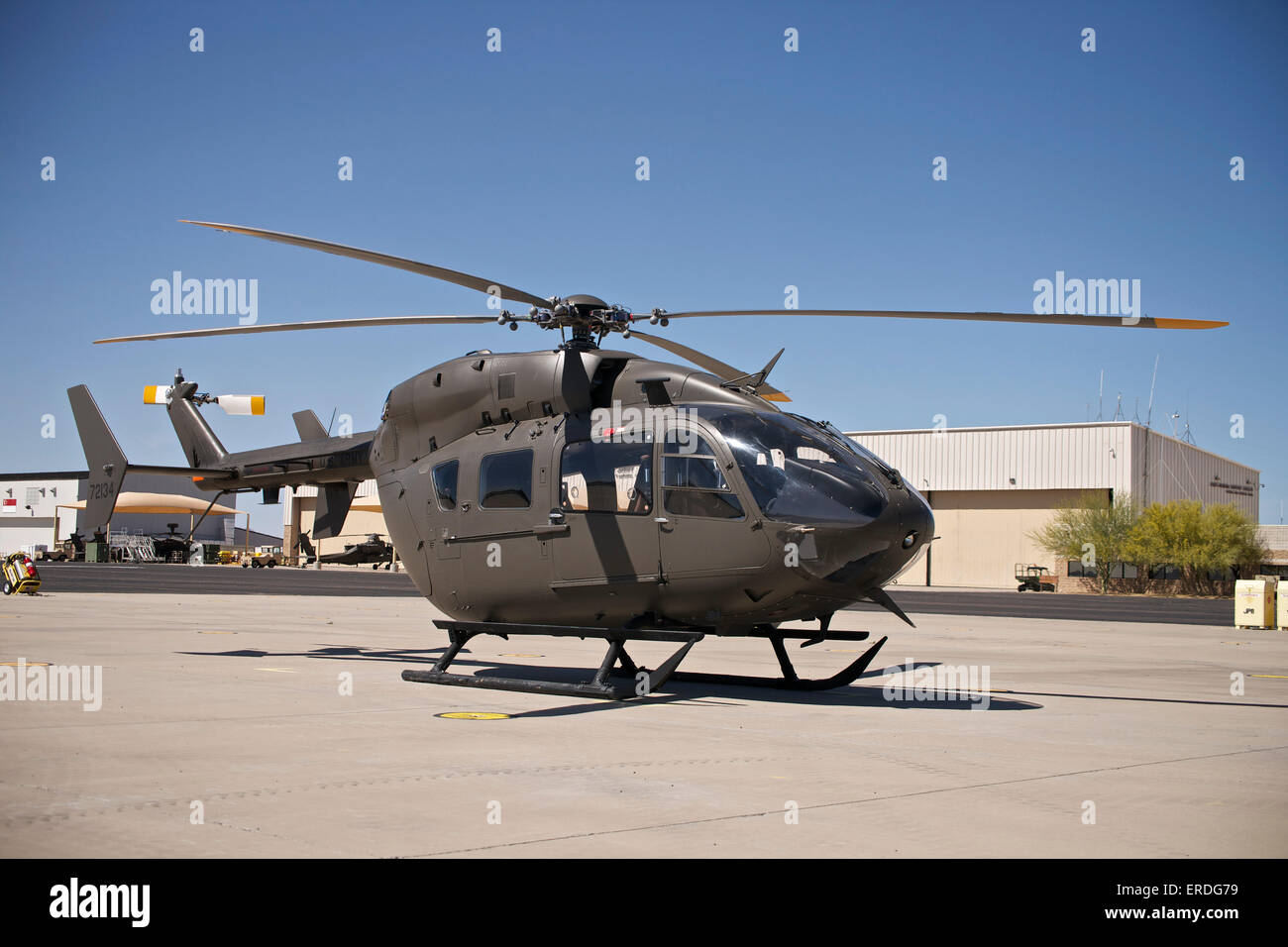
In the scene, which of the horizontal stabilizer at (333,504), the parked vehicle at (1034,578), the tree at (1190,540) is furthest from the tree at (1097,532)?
the horizontal stabilizer at (333,504)

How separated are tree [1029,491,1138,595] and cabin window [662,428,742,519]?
183ft

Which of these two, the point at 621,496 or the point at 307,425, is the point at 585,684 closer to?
the point at 621,496

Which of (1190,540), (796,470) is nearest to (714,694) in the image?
(796,470)

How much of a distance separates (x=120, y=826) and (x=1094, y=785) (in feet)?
17.9

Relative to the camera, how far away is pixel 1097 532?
202ft

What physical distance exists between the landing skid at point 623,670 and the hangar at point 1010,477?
2131 inches

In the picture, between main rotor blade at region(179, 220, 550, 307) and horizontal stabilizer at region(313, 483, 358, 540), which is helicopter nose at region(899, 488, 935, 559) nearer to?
main rotor blade at region(179, 220, 550, 307)

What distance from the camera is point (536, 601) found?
1184cm

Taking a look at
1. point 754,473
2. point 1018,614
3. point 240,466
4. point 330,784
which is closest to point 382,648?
point 240,466

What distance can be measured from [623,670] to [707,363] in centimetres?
387

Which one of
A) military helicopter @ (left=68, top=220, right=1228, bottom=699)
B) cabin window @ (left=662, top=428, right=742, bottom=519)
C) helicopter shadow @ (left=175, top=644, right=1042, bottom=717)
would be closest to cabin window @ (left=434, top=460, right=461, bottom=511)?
military helicopter @ (left=68, top=220, right=1228, bottom=699)

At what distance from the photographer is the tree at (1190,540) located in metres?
61.3

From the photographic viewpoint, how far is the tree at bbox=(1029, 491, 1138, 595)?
6122cm

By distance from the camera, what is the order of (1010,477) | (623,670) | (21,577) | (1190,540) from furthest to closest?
(1010,477) < (1190,540) < (21,577) < (623,670)
